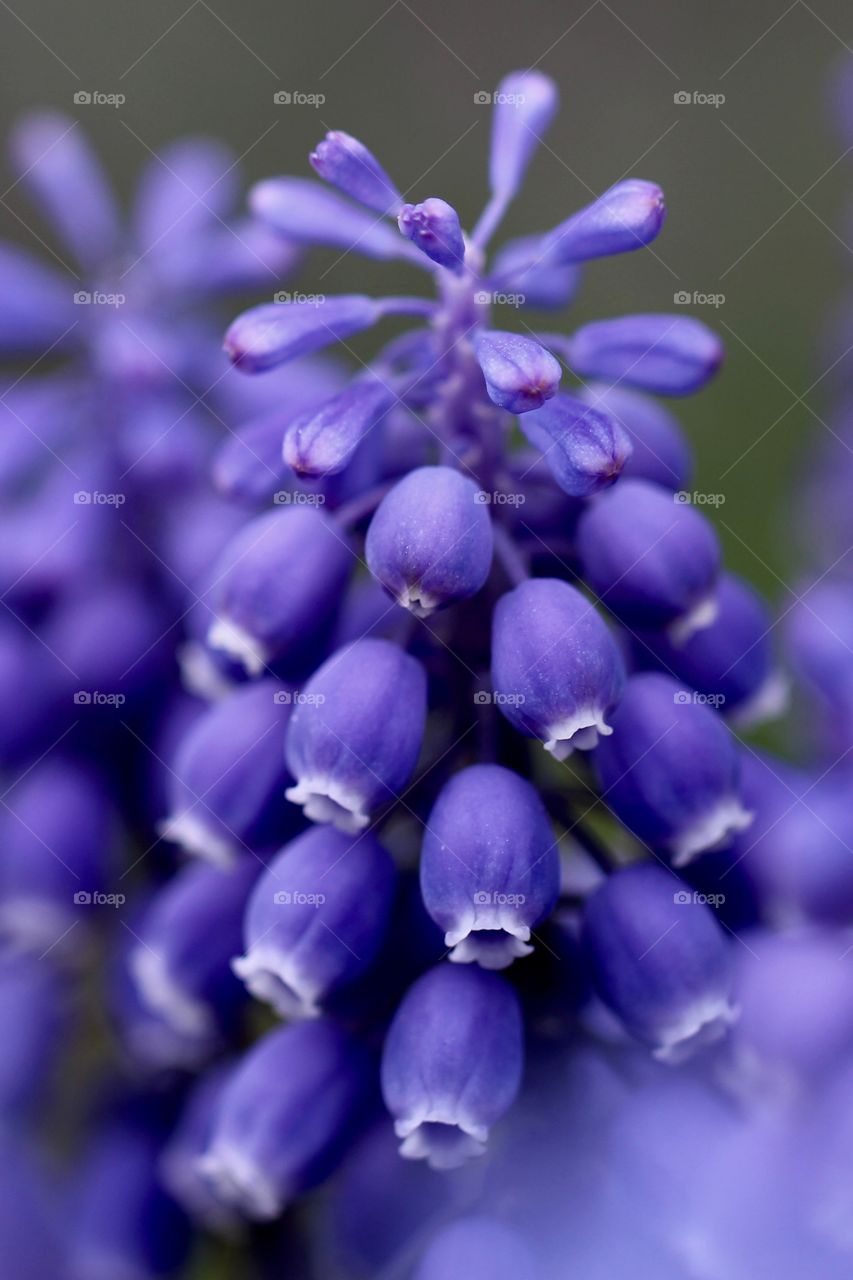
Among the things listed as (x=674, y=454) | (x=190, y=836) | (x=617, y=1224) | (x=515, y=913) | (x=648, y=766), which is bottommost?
(x=190, y=836)

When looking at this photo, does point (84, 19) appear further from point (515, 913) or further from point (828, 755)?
point (515, 913)

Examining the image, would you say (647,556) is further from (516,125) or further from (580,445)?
(516,125)

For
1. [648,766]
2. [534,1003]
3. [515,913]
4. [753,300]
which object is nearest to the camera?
[515,913]

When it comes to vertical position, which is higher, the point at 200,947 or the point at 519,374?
the point at 519,374

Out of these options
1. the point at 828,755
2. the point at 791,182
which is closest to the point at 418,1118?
the point at 828,755

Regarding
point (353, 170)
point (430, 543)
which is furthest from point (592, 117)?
point (430, 543)

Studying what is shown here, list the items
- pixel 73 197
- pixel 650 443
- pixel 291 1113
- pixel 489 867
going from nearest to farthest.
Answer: pixel 489 867 → pixel 291 1113 → pixel 650 443 → pixel 73 197

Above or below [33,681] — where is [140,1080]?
below
